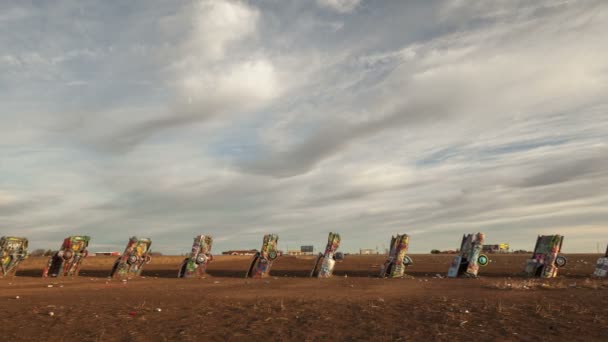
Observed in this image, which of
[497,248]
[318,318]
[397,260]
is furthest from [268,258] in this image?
[497,248]

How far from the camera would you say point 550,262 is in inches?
1219

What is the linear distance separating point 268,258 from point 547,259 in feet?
62.6

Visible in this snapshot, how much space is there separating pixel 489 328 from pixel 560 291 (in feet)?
29.5

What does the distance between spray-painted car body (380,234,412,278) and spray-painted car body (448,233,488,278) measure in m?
3.11

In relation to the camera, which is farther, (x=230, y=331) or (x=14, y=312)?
(x=14, y=312)

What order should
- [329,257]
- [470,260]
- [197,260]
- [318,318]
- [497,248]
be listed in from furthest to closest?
[497,248]
[197,260]
[329,257]
[470,260]
[318,318]

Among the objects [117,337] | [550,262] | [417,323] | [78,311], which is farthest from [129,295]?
[550,262]

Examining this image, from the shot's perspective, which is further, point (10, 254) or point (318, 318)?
point (10, 254)

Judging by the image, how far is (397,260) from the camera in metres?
32.2

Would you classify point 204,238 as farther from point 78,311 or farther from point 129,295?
point 78,311

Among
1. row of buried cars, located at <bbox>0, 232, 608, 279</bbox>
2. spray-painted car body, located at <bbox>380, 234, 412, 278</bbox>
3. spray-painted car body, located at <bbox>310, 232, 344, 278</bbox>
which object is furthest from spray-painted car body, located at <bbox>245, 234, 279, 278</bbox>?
spray-painted car body, located at <bbox>380, 234, 412, 278</bbox>

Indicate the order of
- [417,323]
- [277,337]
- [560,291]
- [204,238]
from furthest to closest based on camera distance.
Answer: [204,238] < [560,291] < [417,323] < [277,337]

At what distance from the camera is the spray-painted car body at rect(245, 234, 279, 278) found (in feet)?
111

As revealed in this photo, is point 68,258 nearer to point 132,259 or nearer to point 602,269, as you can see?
point 132,259
